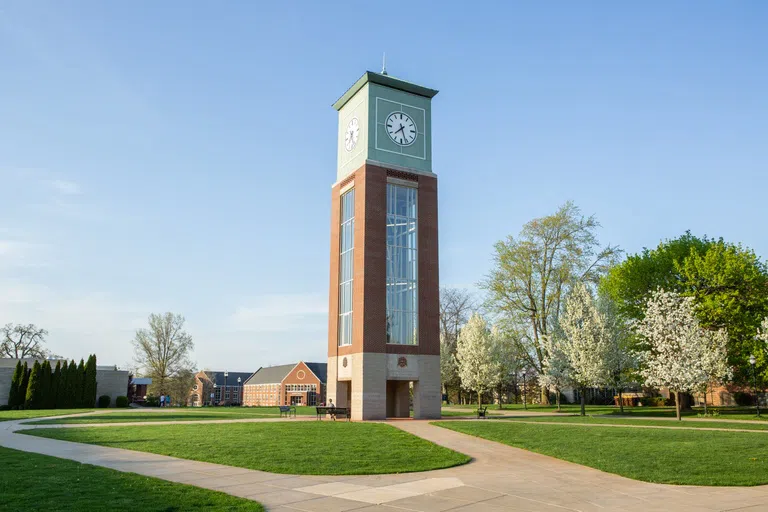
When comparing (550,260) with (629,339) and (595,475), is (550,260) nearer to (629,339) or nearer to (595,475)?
(629,339)

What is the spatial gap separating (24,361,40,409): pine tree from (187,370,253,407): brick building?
7882cm

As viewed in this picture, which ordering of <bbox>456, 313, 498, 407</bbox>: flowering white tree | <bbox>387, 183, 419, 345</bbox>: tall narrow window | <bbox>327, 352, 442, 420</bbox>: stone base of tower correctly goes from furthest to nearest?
1. <bbox>456, 313, 498, 407</bbox>: flowering white tree
2. <bbox>387, 183, 419, 345</bbox>: tall narrow window
3. <bbox>327, 352, 442, 420</bbox>: stone base of tower

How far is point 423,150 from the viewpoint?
137 feet

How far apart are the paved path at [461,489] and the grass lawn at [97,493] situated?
692 millimetres

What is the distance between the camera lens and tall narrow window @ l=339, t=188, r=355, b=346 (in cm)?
3984

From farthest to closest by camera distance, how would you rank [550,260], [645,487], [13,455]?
[550,260]
[13,455]
[645,487]

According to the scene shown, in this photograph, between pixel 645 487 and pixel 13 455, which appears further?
pixel 13 455

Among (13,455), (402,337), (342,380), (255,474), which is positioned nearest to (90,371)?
(342,380)

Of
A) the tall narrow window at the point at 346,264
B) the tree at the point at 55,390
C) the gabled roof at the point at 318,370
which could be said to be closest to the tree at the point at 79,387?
the tree at the point at 55,390

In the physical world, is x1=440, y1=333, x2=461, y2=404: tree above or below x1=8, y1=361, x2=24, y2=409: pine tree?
above

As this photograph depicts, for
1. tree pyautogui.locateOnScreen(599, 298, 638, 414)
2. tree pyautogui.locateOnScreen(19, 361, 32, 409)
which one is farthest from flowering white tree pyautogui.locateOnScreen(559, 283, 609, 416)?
tree pyautogui.locateOnScreen(19, 361, 32, 409)

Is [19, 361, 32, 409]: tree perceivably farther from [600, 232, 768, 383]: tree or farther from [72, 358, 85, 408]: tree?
[600, 232, 768, 383]: tree

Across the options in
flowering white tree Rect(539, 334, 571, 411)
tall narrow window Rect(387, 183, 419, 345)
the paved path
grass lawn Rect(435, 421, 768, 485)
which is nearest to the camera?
the paved path

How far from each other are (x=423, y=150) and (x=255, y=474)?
1226 inches
